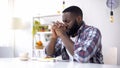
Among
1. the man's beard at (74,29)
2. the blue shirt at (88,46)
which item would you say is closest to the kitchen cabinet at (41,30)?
the man's beard at (74,29)

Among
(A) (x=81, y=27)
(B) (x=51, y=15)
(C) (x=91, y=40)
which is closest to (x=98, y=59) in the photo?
(C) (x=91, y=40)

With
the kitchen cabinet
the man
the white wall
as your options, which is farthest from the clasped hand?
the kitchen cabinet

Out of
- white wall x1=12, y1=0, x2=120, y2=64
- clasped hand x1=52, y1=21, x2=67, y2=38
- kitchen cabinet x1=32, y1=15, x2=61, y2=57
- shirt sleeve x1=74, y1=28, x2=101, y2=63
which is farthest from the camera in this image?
kitchen cabinet x1=32, y1=15, x2=61, y2=57

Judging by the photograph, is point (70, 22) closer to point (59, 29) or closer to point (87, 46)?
point (59, 29)

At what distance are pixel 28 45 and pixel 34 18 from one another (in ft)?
1.89

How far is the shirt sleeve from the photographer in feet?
5.21

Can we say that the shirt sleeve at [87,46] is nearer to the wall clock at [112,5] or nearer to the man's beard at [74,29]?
the man's beard at [74,29]

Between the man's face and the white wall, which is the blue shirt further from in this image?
the white wall

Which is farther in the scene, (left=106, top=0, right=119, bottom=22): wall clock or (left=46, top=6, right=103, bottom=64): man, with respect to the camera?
(left=106, top=0, right=119, bottom=22): wall clock

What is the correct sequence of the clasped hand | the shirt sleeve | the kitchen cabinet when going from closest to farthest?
the shirt sleeve → the clasped hand → the kitchen cabinet

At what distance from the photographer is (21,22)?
4.29 m

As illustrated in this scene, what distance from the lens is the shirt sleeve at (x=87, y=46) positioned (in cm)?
159

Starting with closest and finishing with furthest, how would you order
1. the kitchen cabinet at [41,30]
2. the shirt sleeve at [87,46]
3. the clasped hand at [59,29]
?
1. the shirt sleeve at [87,46]
2. the clasped hand at [59,29]
3. the kitchen cabinet at [41,30]

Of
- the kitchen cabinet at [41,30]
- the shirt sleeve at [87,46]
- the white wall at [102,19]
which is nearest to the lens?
the shirt sleeve at [87,46]
